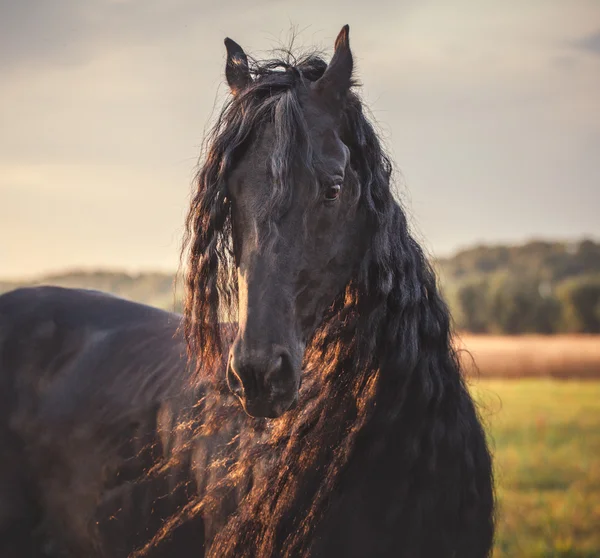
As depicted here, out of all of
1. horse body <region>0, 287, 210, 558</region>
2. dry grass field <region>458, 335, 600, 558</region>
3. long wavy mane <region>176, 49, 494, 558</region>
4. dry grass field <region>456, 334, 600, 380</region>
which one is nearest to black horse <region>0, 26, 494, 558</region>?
long wavy mane <region>176, 49, 494, 558</region>

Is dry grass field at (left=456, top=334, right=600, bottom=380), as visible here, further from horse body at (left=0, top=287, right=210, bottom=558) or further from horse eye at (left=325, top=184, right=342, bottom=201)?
horse eye at (left=325, top=184, right=342, bottom=201)

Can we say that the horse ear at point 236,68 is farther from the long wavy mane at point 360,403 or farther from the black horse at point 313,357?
the long wavy mane at point 360,403

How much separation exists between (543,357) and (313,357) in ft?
105

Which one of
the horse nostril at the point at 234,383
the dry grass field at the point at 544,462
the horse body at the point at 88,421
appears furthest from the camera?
the dry grass field at the point at 544,462

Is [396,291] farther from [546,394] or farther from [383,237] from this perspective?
[546,394]

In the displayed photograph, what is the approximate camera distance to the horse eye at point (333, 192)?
2176mm

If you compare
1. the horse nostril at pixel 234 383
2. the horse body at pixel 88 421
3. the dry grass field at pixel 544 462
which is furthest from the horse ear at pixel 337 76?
the horse body at pixel 88 421

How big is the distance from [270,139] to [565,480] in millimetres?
9207

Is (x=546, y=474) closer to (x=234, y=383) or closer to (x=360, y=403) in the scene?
(x=360, y=403)

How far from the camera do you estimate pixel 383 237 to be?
232 centimetres

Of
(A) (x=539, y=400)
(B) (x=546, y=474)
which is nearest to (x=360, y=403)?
(B) (x=546, y=474)

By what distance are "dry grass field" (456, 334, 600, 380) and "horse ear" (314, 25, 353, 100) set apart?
26.0 meters

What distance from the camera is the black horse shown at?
210cm

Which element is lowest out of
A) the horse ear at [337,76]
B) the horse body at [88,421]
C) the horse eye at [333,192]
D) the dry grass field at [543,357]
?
the dry grass field at [543,357]
